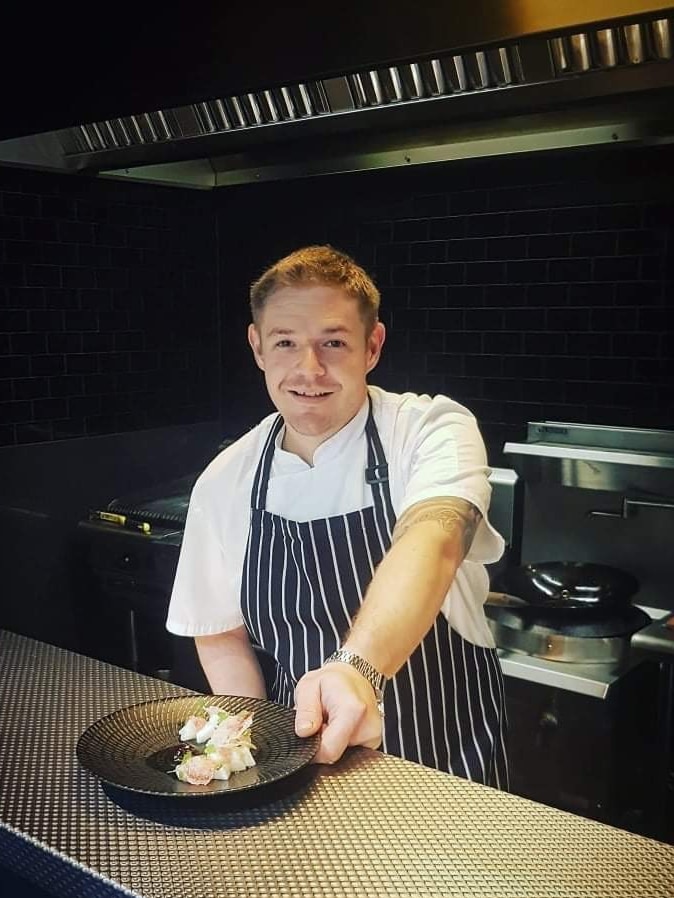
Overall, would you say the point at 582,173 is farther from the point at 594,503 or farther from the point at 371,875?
the point at 371,875

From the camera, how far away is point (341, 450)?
192 centimetres

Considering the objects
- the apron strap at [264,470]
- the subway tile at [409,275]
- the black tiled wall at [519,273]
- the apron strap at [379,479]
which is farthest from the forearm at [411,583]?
the subway tile at [409,275]

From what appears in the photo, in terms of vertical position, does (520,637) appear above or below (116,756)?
below

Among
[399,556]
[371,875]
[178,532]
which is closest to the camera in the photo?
[371,875]

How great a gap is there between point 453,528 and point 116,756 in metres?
0.65

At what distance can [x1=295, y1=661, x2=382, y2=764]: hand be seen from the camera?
1.20m

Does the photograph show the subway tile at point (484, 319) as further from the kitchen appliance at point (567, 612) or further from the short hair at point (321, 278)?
the short hair at point (321, 278)

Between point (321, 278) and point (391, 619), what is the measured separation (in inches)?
33.2

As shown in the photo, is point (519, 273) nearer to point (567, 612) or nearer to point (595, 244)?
point (595, 244)

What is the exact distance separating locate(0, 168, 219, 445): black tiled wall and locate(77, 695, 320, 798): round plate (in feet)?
7.52

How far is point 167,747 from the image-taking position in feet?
4.01

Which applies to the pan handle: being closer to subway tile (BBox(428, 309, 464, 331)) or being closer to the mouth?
subway tile (BBox(428, 309, 464, 331))

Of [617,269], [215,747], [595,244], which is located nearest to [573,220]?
[595,244]

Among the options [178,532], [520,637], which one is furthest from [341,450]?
[178,532]
